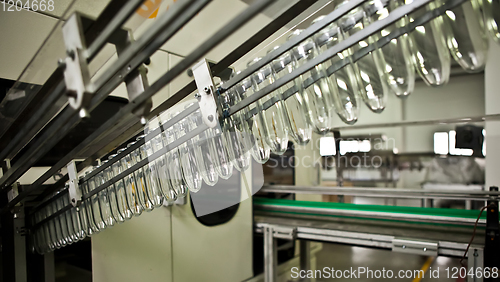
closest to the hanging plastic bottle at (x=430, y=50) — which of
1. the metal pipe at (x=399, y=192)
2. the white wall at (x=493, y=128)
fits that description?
the metal pipe at (x=399, y=192)

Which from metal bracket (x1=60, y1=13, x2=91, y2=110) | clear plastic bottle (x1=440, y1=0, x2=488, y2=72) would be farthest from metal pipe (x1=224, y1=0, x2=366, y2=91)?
metal bracket (x1=60, y1=13, x2=91, y2=110)

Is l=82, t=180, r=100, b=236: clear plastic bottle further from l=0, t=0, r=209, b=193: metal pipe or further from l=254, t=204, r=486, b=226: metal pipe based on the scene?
l=254, t=204, r=486, b=226: metal pipe

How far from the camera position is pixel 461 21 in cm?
38

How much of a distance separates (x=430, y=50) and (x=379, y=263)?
12.6 feet

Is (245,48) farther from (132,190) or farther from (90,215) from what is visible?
(90,215)

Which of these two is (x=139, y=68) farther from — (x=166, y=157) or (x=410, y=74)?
(x=410, y=74)

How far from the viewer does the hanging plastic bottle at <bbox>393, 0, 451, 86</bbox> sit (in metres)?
0.39

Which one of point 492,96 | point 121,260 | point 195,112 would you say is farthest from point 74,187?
point 492,96

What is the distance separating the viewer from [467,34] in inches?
15.0

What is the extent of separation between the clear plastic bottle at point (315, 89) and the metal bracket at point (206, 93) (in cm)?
14

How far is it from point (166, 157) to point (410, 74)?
1.56 feet

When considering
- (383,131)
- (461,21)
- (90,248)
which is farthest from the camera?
(383,131)

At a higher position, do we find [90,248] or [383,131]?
[383,131]

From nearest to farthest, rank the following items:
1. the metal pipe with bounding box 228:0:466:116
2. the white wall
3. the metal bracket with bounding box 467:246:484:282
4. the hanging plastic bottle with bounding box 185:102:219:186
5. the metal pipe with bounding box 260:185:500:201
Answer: the metal pipe with bounding box 228:0:466:116 → the hanging plastic bottle with bounding box 185:102:219:186 → the metal bracket with bounding box 467:246:484:282 → the metal pipe with bounding box 260:185:500:201 → the white wall
